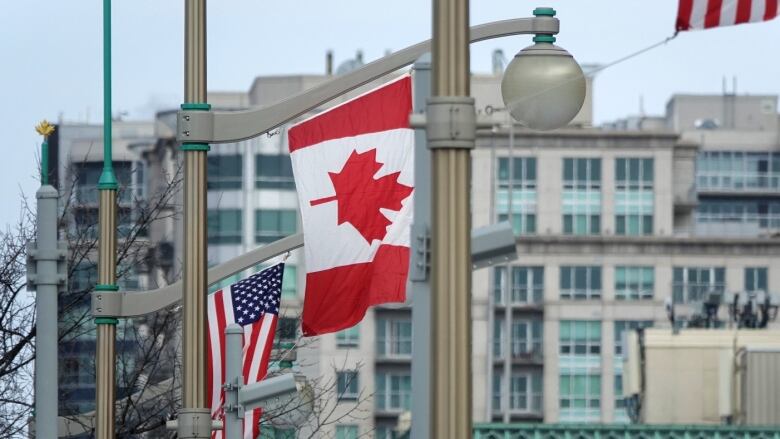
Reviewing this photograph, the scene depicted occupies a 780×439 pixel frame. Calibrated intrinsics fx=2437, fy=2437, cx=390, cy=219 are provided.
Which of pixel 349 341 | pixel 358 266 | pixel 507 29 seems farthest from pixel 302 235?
pixel 349 341

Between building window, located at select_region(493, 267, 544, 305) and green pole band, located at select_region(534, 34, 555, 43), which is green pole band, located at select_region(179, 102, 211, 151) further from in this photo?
building window, located at select_region(493, 267, 544, 305)

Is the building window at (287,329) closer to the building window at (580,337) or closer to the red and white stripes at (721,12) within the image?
the red and white stripes at (721,12)

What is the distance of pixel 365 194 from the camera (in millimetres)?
15414

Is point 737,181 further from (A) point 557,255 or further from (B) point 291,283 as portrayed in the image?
(B) point 291,283

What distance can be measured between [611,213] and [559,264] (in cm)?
377

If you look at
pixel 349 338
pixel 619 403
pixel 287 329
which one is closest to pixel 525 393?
pixel 619 403

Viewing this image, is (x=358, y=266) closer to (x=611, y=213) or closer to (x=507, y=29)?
(x=507, y=29)

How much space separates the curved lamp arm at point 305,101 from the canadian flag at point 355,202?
2.58ft

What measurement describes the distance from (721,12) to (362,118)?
408 centimetres

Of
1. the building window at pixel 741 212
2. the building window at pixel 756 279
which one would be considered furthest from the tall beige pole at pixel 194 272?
the building window at pixel 741 212

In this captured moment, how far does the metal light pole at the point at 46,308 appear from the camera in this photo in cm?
1742

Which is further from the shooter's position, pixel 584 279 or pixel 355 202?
pixel 584 279

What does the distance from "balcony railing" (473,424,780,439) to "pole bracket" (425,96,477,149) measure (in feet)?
160

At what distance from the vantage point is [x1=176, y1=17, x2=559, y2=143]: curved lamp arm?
14422 millimetres
